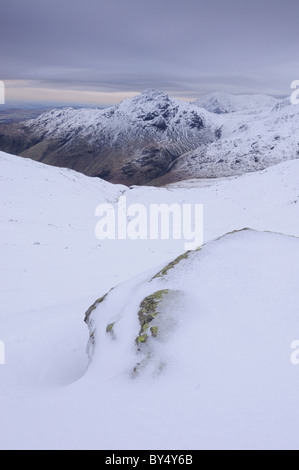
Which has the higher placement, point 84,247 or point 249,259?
point 249,259

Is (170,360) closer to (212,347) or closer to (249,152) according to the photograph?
(212,347)

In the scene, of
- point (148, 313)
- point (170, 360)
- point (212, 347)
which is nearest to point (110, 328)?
point (148, 313)

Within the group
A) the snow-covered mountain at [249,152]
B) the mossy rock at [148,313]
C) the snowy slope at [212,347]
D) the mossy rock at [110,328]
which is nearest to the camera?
the snowy slope at [212,347]

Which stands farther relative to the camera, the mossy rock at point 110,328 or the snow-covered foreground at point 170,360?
the mossy rock at point 110,328

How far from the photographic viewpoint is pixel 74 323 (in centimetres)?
960

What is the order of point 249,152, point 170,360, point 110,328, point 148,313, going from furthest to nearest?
point 249,152 → point 110,328 → point 148,313 → point 170,360

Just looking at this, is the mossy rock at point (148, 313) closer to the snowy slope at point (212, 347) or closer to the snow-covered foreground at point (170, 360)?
the snowy slope at point (212, 347)

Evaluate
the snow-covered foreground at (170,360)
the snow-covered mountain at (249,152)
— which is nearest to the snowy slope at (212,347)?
the snow-covered foreground at (170,360)

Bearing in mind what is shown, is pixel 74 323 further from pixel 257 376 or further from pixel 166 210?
pixel 166 210

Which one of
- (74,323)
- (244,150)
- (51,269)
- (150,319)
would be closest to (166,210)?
(51,269)

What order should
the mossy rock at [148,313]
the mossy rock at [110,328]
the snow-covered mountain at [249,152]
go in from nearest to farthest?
the mossy rock at [148,313]
the mossy rock at [110,328]
the snow-covered mountain at [249,152]

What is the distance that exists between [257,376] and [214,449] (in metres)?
1.28

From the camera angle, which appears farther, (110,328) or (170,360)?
(110,328)

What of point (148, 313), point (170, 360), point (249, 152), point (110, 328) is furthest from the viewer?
point (249, 152)
